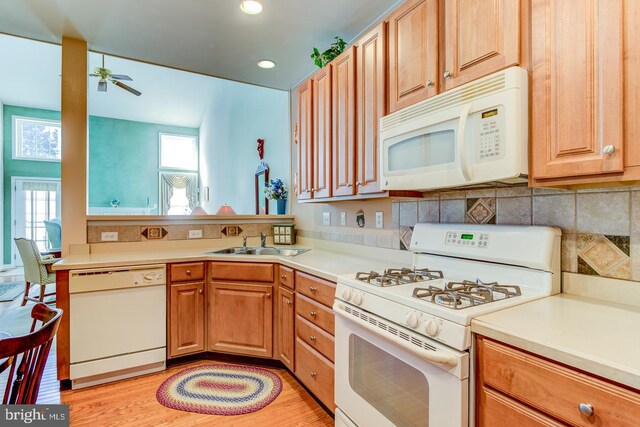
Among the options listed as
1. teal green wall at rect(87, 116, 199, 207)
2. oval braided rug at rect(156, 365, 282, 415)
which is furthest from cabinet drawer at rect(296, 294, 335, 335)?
teal green wall at rect(87, 116, 199, 207)

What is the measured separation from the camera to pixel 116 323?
7.45ft

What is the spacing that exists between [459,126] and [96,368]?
2554mm

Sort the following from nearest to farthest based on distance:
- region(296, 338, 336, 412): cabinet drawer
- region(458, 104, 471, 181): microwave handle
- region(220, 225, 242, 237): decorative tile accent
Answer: region(458, 104, 471, 181): microwave handle → region(296, 338, 336, 412): cabinet drawer → region(220, 225, 242, 237): decorative tile accent

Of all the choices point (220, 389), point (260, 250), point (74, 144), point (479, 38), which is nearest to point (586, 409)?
point (479, 38)

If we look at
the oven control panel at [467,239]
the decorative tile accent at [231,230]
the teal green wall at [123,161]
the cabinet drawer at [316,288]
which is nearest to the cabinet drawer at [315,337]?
the cabinet drawer at [316,288]

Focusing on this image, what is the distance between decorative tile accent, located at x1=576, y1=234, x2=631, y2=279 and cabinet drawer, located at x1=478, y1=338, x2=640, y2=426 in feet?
Result: 2.03

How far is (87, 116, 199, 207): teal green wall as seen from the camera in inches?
303

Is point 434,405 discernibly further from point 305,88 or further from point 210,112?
point 210,112

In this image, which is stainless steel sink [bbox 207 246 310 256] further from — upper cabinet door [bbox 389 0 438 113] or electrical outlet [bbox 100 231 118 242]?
upper cabinet door [bbox 389 0 438 113]

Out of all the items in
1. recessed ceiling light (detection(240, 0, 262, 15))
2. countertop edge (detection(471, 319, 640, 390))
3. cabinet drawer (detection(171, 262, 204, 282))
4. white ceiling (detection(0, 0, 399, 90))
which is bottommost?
cabinet drawer (detection(171, 262, 204, 282))

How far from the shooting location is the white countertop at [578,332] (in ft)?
2.56

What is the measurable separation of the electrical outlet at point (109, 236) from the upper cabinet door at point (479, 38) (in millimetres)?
2644

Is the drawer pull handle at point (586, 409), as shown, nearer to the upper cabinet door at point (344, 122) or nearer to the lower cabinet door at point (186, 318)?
the upper cabinet door at point (344, 122)

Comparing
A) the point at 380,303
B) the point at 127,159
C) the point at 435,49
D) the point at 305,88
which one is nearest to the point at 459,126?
the point at 435,49
